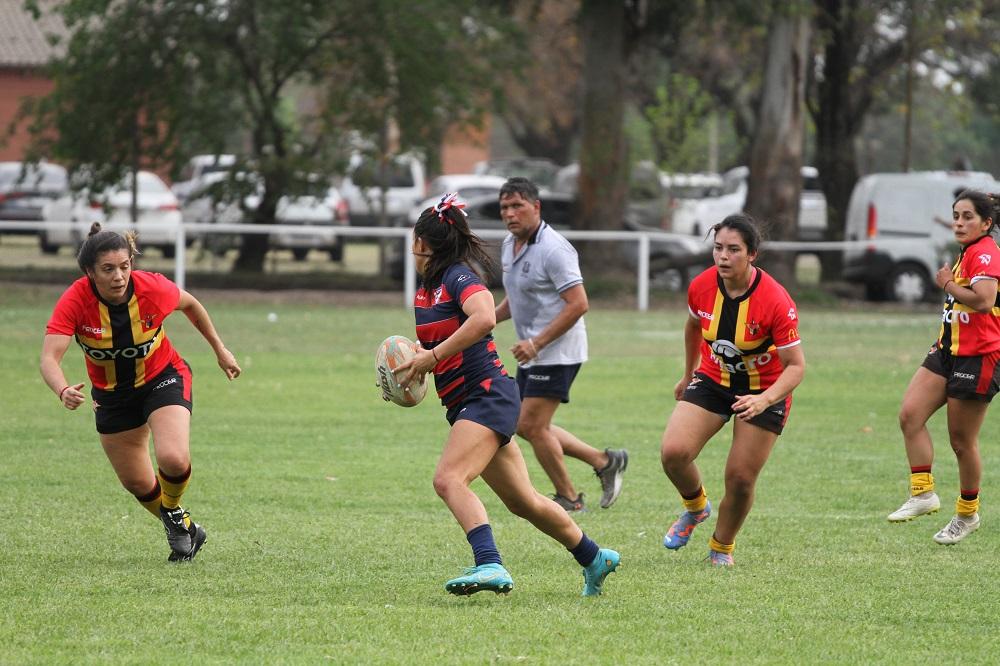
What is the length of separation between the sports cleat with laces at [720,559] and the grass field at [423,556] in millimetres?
74

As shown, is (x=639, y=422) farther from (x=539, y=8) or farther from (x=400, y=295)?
(x=539, y=8)

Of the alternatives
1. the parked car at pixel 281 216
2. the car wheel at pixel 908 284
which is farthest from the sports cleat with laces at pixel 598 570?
the car wheel at pixel 908 284

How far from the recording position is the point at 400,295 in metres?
25.0

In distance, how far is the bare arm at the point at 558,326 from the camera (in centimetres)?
841

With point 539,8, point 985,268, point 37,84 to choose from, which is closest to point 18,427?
point 985,268

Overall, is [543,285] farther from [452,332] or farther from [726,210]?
[726,210]

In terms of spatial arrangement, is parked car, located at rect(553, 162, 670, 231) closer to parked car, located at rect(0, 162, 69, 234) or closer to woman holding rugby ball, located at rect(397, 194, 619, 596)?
parked car, located at rect(0, 162, 69, 234)

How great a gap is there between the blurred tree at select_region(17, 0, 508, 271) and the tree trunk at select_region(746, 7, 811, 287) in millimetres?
4482

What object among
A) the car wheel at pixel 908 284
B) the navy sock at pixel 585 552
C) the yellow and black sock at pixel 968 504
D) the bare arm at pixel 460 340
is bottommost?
the car wheel at pixel 908 284

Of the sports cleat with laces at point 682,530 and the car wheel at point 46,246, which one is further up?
the car wheel at point 46,246

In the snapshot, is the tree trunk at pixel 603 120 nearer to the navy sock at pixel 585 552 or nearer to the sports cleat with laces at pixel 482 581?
the navy sock at pixel 585 552

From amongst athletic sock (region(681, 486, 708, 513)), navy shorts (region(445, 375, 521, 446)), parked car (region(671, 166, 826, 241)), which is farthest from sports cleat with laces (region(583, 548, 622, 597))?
parked car (region(671, 166, 826, 241))

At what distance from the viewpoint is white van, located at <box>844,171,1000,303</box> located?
976 inches

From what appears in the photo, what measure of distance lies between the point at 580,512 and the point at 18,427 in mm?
5036
